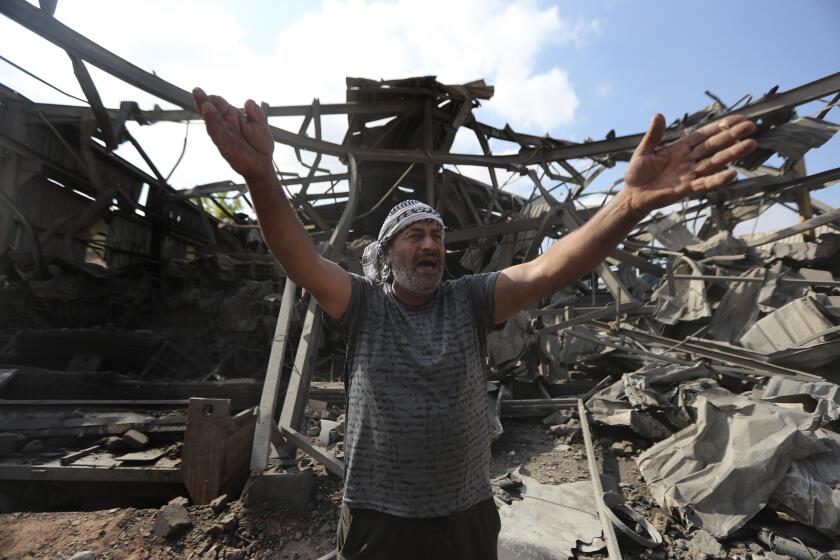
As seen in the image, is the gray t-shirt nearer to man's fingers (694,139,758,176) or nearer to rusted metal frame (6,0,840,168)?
man's fingers (694,139,758,176)

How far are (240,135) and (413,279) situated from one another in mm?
761

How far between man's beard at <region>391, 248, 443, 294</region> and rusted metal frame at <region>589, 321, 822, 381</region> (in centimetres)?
474

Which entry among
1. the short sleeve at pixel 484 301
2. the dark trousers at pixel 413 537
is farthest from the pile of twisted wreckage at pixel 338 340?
the short sleeve at pixel 484 301

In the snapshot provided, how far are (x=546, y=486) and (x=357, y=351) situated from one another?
2.77 meters

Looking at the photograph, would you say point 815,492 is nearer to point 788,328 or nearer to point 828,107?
point 788,328

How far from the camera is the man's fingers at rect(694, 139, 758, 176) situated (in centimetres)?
123

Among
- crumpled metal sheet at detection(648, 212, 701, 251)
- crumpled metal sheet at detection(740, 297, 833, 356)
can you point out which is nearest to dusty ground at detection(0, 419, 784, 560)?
crumpled metal sheet at detection(740, 297, 833, 356)

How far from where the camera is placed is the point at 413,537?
1.29 m

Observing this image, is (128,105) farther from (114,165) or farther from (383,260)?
(383,260)

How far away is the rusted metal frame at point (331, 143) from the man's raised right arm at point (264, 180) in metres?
3.18

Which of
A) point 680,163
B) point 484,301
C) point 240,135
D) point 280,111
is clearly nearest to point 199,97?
point 240,135

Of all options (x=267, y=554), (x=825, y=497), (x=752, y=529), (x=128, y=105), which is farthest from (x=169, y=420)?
(x=825, y=497)

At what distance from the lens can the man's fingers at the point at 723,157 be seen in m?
1.23

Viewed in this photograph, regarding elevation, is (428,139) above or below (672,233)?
above
